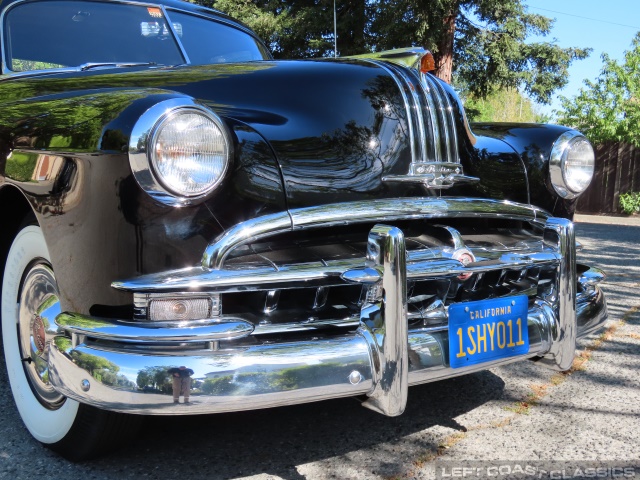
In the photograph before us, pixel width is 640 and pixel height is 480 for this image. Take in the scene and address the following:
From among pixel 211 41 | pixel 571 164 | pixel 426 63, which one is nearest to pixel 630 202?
pixel 571 164

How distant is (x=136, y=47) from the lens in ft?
10.2

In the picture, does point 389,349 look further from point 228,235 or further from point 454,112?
point 454,112

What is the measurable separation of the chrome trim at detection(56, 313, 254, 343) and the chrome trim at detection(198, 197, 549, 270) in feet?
0.39

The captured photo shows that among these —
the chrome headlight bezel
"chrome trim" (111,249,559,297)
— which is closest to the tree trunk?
"chrome trim" (111,249,559,297)

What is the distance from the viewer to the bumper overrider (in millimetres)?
1719

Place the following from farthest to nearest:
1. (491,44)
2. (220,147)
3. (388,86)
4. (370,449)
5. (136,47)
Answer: (491,44), (136,47), (388,86), (370,449), (220,147)

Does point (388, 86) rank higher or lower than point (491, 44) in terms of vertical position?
lower

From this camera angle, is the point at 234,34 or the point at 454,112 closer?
the point at 454,112

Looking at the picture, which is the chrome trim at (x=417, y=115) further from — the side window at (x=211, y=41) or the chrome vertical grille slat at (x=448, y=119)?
the side window at (x=211, y=41)

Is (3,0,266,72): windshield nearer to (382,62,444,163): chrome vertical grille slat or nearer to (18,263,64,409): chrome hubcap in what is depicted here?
(18,263,64,409): chrome hubcap

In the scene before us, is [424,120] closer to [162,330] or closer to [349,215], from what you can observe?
[349,215]

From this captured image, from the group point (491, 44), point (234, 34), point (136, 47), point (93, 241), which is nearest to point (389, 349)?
point (93, 241)

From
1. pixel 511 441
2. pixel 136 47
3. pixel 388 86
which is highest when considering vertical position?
pixel 136 47

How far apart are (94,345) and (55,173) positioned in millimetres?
527
